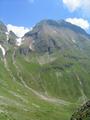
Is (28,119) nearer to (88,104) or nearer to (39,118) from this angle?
(39,118)

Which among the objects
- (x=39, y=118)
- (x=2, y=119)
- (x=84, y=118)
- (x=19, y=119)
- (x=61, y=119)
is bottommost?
(x=84, y=118)

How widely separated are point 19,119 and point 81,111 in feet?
245

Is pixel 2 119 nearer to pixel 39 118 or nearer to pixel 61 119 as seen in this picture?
pixel 39 118

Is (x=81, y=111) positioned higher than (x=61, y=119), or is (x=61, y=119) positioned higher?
(x=61, y=119)

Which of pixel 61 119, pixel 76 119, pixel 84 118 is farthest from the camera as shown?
pixel 61 119

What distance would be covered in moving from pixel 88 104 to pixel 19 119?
74.1 m

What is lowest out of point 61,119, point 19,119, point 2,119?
point 2,119

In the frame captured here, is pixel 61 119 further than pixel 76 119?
Yes

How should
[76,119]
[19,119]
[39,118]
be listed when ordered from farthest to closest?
[39,118] → [19,119] → [76,119]

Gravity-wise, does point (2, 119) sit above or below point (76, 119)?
above

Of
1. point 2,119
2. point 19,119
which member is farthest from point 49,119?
point 2,119

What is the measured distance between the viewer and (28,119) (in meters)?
118

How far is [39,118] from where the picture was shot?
13325 cm

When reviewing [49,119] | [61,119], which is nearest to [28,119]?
[49,119]
